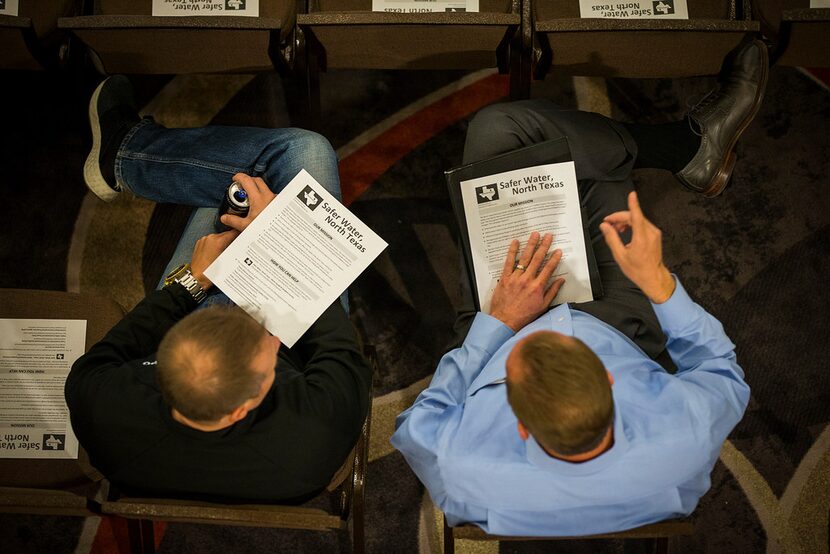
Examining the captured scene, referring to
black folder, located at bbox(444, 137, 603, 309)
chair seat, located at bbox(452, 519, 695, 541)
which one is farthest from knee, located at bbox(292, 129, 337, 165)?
chair seat, located at bbox(452, 519, 695, 541)

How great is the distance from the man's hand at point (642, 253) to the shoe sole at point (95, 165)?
140 centimetres

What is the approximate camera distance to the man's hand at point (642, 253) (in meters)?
1.45

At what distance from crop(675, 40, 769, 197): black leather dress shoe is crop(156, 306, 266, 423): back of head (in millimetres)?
1491

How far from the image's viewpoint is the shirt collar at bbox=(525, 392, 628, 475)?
129 centimetres

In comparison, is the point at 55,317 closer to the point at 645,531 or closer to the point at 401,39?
the point at 401,39

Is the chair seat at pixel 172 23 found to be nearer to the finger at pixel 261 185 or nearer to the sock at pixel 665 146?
the finger at pixel 261 185

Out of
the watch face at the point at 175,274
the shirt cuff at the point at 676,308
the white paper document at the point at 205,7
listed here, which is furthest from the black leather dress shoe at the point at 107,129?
the shirt cuff at the point at 676,308

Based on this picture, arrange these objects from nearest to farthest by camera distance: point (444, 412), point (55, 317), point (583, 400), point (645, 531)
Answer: point (583, 400), point (645, 531), point (444, 412), point (55, 317)

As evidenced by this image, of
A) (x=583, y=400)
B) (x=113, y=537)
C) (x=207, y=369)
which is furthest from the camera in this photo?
(x=113, y=537)

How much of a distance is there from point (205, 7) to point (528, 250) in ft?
4.10

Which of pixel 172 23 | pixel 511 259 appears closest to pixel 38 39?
pixel 172 23

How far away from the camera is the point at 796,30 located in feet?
5.84

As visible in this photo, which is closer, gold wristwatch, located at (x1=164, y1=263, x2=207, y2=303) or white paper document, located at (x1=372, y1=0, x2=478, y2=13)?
gold wristwatch, located at (x1=164, y1=263, x2=207, y2=303)

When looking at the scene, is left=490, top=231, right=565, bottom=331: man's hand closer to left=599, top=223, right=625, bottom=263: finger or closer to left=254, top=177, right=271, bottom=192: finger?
left=599, top=223, right=625, bottom=263: finger
